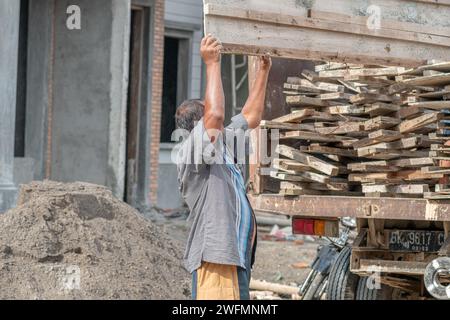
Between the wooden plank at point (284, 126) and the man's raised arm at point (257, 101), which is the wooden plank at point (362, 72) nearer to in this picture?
the wooden plank at point (284, 126)

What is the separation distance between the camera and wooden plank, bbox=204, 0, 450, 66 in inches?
229

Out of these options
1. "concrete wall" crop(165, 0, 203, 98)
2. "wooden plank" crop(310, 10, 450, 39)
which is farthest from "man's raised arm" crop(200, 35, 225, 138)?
"concrete wall" crop(165, 0, 203, 98)

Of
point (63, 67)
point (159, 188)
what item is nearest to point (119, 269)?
point (63, 67)

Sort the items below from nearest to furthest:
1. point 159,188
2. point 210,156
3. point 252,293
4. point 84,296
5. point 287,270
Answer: point 210,156
point 84,296
point 252,293
point 287,270
point 159,188

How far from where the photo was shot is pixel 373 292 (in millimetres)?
8500

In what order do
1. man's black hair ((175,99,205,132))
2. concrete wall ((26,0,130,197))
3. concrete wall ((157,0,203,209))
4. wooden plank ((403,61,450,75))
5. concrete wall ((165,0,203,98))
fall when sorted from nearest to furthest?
man's black hair ((175,99,205,132)) → wooden plank ((403,61,450,75)) → concrete wall ((26,0,130,197)) → concrete wall ((157,0,203,209)) → concrete wall ((165,0,203,98))

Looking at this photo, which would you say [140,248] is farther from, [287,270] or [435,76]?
[287,270]

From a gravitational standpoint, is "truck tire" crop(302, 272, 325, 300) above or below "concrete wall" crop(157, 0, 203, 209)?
below

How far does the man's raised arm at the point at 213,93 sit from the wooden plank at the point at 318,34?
170mm

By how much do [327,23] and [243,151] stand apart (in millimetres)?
936

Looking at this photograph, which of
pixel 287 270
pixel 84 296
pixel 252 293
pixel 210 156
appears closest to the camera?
pixel 210 156

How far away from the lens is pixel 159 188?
58.2 ft

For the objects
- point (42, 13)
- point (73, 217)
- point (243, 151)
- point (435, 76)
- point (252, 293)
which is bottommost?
point (252, 293)

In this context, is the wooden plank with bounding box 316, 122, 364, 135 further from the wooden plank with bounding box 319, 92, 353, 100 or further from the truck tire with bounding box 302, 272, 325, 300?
the truck tire with bounding box 302, 272, 325, 300
